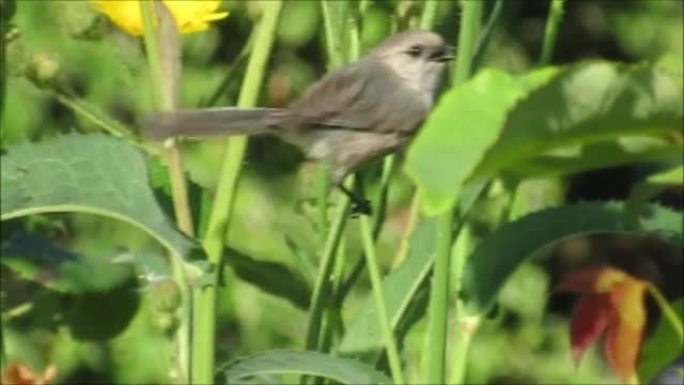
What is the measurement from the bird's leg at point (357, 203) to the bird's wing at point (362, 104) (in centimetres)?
6

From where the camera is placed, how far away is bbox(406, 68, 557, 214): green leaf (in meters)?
0.52

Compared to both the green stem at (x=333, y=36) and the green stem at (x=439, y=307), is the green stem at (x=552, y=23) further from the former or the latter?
the green stem at (x=439, y=307)

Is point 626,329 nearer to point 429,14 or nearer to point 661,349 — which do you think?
point 661,349

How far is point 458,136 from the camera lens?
0.52 m

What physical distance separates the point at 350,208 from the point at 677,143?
57 cm

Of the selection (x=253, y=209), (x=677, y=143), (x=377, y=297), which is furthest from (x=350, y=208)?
(x=253, y=209)

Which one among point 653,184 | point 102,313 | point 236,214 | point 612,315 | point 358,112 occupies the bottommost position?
point 236,214

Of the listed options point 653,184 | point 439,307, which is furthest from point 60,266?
point 653,184

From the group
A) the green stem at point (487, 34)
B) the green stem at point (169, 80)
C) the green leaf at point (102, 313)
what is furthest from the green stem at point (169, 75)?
the green leaf at point (102, 313)

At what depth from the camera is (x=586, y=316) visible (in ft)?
4.01

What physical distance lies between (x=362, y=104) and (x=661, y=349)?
1.01 ft

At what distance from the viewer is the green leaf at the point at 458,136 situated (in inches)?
20.6

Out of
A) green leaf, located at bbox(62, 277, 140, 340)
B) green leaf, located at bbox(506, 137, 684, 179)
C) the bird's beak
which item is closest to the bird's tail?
the bird's beak

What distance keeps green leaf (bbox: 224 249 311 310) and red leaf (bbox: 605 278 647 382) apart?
0.78ft
